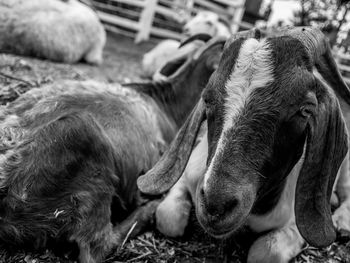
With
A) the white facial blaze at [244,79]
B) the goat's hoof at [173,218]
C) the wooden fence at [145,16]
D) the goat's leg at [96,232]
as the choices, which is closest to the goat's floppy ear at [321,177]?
the white facial blaze at [244,79]

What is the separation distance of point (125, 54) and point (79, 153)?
8393 millimetres

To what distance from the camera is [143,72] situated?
8367 mm

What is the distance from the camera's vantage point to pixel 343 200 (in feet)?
12.3

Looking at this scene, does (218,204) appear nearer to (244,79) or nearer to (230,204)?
(230,204)

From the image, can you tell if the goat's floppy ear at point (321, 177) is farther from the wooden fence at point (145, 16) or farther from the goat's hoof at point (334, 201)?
the wooden fence at point (145, 16)

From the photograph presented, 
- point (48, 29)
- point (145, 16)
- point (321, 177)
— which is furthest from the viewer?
point (145, 16)

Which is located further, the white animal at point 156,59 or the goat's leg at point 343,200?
the white animal at point 156,59

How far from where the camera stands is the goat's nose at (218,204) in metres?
1.90

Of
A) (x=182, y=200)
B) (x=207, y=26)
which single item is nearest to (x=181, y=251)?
(x=182, y=200)

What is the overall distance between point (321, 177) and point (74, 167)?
142 centimetres

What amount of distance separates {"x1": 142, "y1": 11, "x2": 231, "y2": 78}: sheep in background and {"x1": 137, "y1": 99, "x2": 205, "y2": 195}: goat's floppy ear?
489cm

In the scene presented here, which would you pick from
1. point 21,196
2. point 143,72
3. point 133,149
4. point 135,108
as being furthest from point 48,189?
point 143,72

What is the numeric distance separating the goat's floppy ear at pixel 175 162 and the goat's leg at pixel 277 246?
704 millimetres

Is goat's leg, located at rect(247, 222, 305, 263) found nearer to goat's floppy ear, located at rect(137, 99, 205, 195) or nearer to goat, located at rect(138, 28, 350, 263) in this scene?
goat, located at rect(138, 28, 350, 263)
